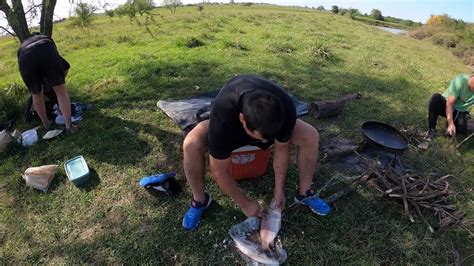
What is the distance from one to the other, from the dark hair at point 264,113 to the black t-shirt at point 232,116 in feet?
0.67

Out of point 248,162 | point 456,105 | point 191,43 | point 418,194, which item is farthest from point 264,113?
point 191,43

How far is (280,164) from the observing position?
92.9 inches

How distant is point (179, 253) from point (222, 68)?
4.01m

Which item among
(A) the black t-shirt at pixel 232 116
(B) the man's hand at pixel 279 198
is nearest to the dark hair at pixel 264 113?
(A) the black t-shirt at pixel 232 116

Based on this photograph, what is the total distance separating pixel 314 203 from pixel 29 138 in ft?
10.2

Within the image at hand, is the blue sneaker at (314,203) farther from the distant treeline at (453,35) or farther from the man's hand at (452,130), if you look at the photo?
the distant treeline at (453,35)

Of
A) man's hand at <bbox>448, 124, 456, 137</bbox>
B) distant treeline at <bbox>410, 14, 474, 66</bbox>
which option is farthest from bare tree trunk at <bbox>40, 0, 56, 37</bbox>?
distant treeline at <bbox>410, 14, 474, 66</bbox>

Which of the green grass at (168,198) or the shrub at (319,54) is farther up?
the shrub at (319,54)

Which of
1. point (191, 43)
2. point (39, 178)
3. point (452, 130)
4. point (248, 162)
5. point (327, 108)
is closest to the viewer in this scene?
point (248, 162)

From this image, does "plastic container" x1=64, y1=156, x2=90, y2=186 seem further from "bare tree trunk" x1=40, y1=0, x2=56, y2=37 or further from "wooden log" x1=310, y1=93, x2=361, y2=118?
"wooden log" x1=310, y1=93, x2=361, y2=118

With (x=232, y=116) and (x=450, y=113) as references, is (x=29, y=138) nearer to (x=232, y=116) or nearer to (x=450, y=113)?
(x=232, y=116)

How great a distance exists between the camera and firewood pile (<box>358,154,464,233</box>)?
2477 mm

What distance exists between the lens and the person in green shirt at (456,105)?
349cm

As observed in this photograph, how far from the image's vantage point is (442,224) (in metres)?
2.42
